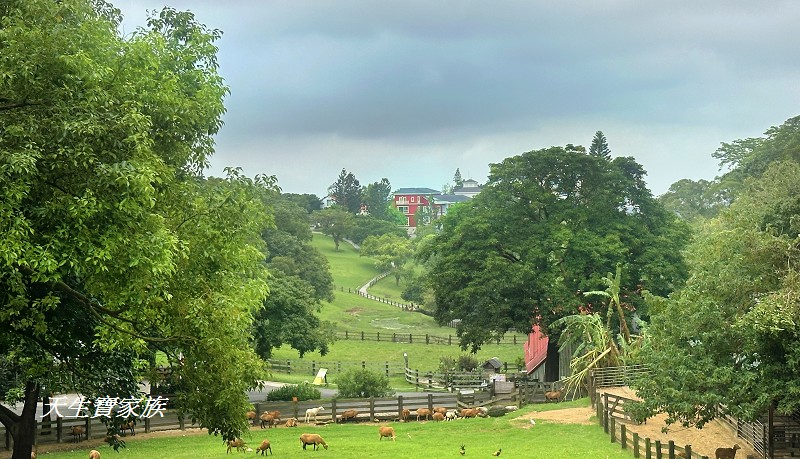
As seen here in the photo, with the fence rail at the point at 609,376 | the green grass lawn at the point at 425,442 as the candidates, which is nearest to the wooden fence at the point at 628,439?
the green grass lawn at the point at 425,442

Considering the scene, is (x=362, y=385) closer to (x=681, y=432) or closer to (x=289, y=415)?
(x=289, y=415)

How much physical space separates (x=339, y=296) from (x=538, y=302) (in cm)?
5647

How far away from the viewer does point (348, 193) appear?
17300 cm

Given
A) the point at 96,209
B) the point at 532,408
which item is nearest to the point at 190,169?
the point at 96,209

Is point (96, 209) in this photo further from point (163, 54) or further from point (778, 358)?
point (778, 358)

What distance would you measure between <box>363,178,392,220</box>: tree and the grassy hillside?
37.1m

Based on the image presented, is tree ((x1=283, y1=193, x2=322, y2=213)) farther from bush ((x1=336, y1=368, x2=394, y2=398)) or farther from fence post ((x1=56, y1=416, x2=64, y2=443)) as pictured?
fence post ((x1=56, y1=416, x2=64, y2=443))

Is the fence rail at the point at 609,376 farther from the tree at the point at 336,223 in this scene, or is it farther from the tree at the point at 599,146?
the tree at the point at 336,223

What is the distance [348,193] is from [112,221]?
160369 millimetres

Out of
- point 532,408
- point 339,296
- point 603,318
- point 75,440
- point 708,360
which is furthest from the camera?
point 339,296

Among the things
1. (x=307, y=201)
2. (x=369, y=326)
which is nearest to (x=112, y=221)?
(x=369, y=326)

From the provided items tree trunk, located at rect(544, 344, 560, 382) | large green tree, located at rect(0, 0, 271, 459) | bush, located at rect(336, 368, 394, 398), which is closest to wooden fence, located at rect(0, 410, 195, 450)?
large green tree, located at rect(0, 0, 271, 459)

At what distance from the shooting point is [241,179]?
18594 millimetres

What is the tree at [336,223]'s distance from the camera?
126 m
